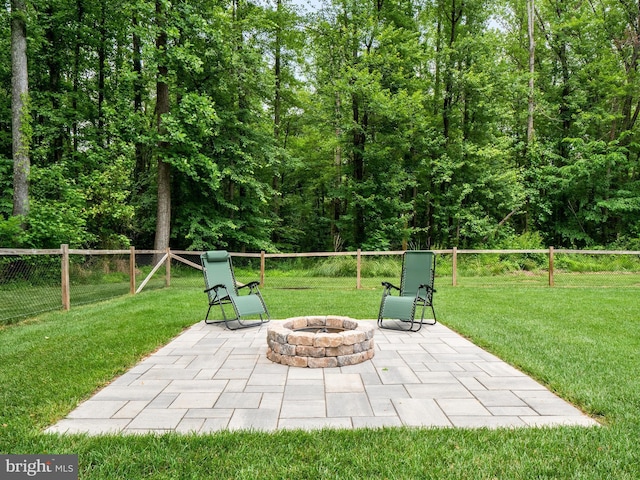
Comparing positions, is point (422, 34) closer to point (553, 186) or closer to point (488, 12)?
point (488, 12)

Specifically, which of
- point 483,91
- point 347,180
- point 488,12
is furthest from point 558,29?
point 347,180

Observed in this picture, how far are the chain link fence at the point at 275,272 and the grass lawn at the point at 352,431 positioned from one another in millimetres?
1146

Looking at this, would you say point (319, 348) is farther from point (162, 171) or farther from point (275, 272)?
point (162, 171)

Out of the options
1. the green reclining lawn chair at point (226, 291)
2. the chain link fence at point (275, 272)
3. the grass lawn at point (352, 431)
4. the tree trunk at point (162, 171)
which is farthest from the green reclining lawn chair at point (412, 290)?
the tree trunk at point (162, 171)

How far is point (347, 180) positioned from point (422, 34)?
8209mm

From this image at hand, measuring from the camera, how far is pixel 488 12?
57.8 feet

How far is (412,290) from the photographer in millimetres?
5973

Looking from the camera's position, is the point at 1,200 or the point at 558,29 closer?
the point at 1,200

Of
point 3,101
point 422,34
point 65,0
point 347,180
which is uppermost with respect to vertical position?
point 422,34

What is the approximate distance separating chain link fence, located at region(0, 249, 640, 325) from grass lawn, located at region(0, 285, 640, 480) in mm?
1146

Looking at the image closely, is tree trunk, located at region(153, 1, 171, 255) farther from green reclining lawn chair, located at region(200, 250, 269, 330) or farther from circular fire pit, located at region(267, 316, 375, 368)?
circular fire pit, located at region(267, 316, 375, 368)

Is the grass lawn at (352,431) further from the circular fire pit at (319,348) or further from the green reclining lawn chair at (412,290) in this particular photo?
the circular fire pit at (319,348)

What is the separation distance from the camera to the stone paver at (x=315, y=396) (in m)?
2.60

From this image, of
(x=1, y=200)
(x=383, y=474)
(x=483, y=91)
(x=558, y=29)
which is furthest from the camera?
(x=558, y=29)
